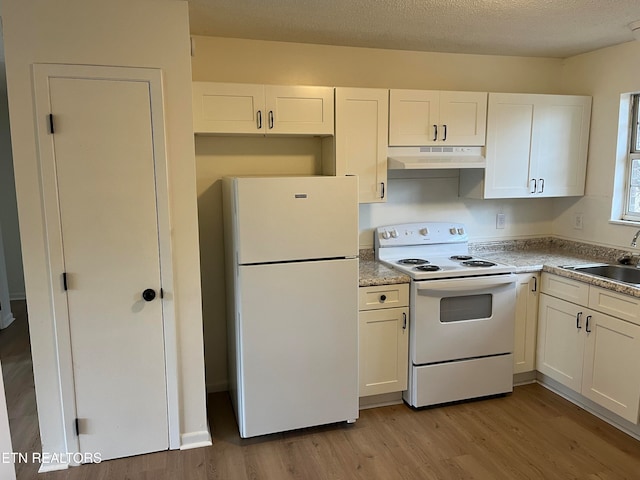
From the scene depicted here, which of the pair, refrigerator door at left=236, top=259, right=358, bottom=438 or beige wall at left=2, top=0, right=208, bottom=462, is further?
refrigerator door at left=236, top=259, right=358, bottom=438

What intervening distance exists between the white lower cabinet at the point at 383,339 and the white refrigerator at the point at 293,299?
160 millimetres

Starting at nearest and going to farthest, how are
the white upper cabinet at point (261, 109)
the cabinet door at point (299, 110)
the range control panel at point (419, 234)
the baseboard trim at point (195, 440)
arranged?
the baseboard trim at point (195, 440) < the white upper cabinet at point (261, 109) < the cabinet door at point (299, 110) < the range control panel at point (419, 234)

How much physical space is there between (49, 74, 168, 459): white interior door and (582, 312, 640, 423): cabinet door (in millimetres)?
2552

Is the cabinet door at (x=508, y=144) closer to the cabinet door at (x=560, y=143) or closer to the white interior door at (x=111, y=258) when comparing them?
the cabinet door at (x=560, y=143)

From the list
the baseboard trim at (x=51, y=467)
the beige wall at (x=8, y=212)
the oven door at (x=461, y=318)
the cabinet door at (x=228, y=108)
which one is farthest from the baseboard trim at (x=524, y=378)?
the beige wall at (x=8, y=212)

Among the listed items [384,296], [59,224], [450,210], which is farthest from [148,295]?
[450,210]

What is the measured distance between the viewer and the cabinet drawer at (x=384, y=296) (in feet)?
9.57

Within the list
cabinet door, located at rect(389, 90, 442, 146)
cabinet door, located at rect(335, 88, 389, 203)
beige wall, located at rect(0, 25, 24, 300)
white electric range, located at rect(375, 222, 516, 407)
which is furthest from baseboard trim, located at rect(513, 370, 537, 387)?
beige wall, located at rect(0, 25, 24, 300)

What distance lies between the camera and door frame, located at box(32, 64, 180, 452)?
2.26 meters

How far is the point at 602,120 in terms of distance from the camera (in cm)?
345

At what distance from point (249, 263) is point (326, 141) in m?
1.12

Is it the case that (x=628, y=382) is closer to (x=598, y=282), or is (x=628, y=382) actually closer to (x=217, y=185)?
(x=598, y=282)

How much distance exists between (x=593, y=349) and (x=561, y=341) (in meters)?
0.25

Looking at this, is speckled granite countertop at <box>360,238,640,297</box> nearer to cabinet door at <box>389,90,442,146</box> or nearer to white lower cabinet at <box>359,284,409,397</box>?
white lower cabinet at <box>359,284,409,397</box>
